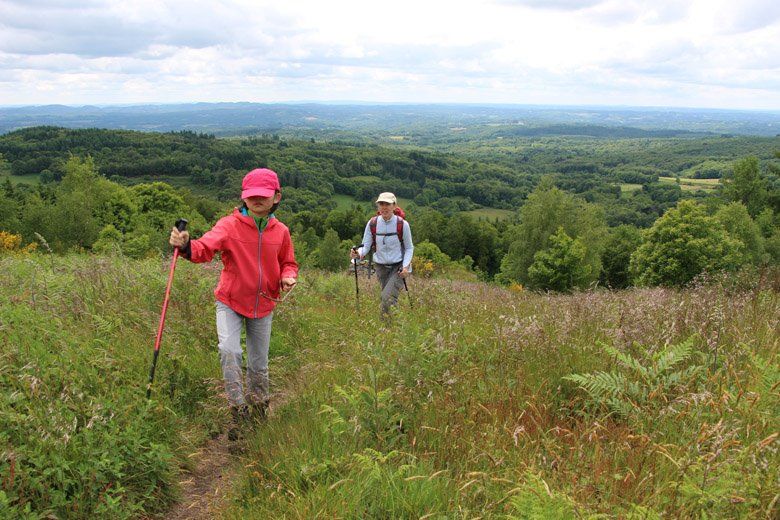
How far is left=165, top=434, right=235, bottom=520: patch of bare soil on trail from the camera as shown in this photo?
2.96 m

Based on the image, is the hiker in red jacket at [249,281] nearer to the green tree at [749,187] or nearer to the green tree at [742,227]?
the green tree at [742,227]

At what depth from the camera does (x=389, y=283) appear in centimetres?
698

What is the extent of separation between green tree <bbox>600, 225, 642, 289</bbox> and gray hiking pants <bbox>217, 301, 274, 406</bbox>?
53150mm

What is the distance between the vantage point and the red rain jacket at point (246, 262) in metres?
4.00

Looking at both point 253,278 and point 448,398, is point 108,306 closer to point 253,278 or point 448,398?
point 253,278

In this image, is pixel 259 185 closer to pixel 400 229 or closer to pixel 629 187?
pixel 400 229

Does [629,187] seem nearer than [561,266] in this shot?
No

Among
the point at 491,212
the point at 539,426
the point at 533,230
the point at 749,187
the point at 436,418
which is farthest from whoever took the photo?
the point at 491,212

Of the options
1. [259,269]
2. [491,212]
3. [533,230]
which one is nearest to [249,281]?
[259,269]

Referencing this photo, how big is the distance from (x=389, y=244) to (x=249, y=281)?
3.19 metres

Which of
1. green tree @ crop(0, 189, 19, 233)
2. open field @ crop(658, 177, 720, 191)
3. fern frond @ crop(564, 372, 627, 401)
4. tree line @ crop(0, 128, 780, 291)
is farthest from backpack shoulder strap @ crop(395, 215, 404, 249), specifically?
open field @ crop(658, 177, 720, 191)

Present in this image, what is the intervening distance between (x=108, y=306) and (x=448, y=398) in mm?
4270

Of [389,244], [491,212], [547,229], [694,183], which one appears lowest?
[491,212]

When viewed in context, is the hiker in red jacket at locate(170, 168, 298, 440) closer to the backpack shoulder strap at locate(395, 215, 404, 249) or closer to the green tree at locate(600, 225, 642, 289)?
the backpack shoulder strap at locate(395, 215, 404, 249)
